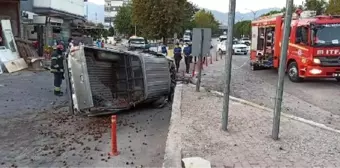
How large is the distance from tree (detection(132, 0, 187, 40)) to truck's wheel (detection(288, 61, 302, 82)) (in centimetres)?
2440

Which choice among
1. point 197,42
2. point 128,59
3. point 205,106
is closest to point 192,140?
point 205,106

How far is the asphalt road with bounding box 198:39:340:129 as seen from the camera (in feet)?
34.5

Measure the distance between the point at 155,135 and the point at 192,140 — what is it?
1.41m

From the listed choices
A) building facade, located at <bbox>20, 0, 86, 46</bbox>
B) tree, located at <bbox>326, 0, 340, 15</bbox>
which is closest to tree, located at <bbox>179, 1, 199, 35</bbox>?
building facade, located at <bbox>20, 0, 86, 46</bbox>

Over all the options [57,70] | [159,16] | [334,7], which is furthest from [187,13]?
[57,70]

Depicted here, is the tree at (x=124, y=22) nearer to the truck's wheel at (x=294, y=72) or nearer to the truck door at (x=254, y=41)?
the truck door at (x=254, y=41)

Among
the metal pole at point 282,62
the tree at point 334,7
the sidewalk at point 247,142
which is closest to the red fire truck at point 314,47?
the sidewalk at point 247,142

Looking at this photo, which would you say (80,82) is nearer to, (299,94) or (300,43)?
(299,94)

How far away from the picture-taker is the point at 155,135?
328 inches

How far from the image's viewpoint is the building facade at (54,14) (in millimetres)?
30703

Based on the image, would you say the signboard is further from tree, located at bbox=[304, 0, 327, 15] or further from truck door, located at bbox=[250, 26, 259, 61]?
tree, located at bbox=[304, 0, 327, 15]

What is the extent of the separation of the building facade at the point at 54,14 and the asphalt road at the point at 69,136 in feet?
60.3

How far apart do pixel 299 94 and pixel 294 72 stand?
348cm

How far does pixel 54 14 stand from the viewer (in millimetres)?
32844
